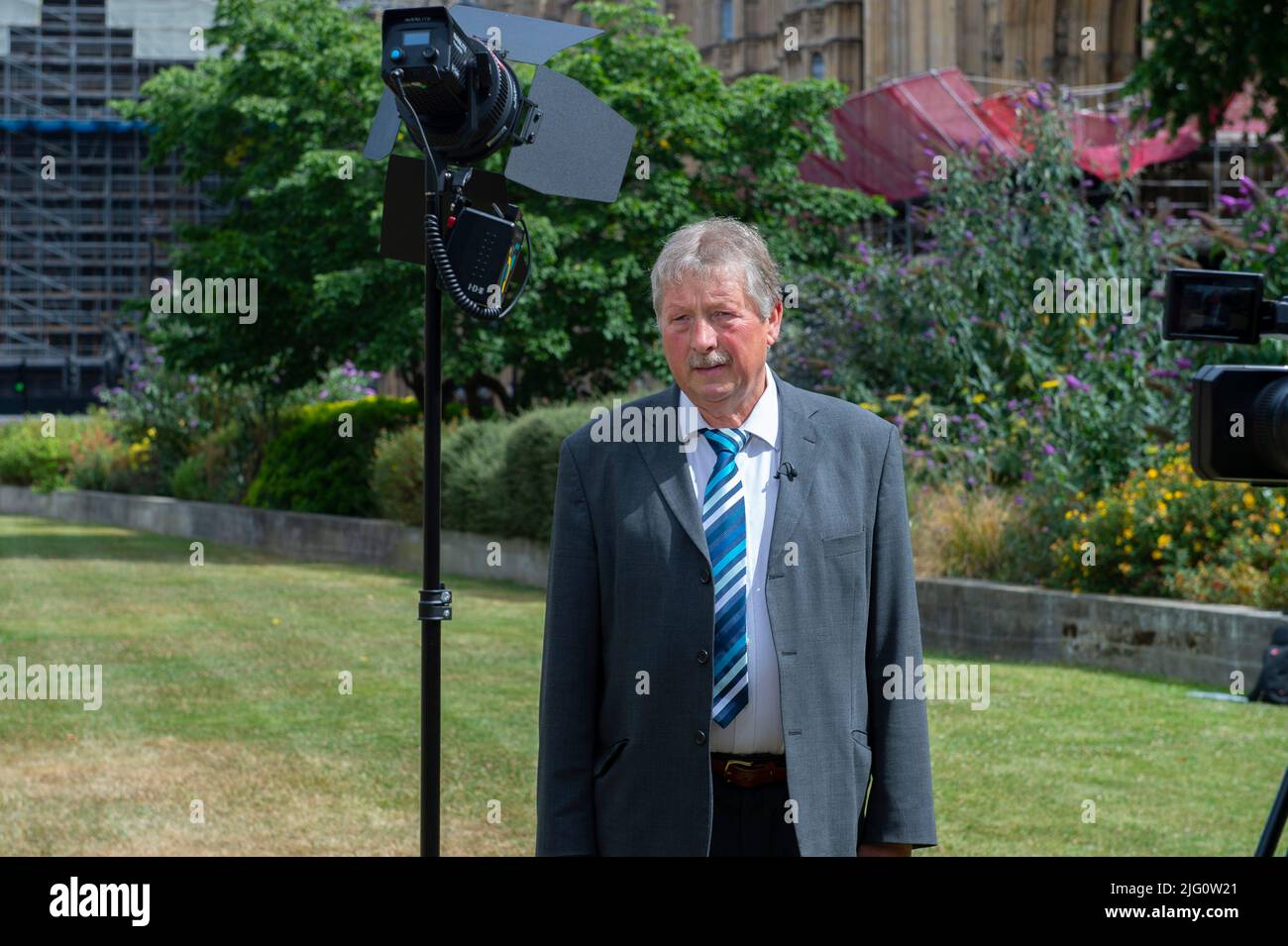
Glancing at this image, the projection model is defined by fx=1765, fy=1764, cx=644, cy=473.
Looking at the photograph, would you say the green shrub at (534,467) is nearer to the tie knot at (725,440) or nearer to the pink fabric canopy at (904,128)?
the tie knot at (725,440)

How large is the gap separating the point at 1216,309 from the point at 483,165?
18142 millimetres

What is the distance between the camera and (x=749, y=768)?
3.59 meters

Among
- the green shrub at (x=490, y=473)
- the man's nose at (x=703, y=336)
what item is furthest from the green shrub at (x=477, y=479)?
the man's nose at (x=703, y=336)

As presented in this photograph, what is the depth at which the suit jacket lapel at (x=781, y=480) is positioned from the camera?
3.58 m

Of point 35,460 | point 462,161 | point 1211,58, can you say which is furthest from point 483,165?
point 35,460

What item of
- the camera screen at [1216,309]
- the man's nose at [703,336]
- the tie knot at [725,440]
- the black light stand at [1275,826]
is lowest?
the black light stand at [1275,826]

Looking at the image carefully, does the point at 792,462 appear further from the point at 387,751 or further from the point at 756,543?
the point at 387,751

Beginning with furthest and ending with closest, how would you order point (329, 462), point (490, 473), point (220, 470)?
point (220, 470), point (329, 462), point (490, 473)

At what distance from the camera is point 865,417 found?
377 cm

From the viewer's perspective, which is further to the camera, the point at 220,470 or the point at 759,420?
the point at 220,470

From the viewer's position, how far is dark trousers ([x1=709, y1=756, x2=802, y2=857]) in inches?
140

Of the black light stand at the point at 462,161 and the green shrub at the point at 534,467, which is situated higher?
the black light stand at the point at 462,161
